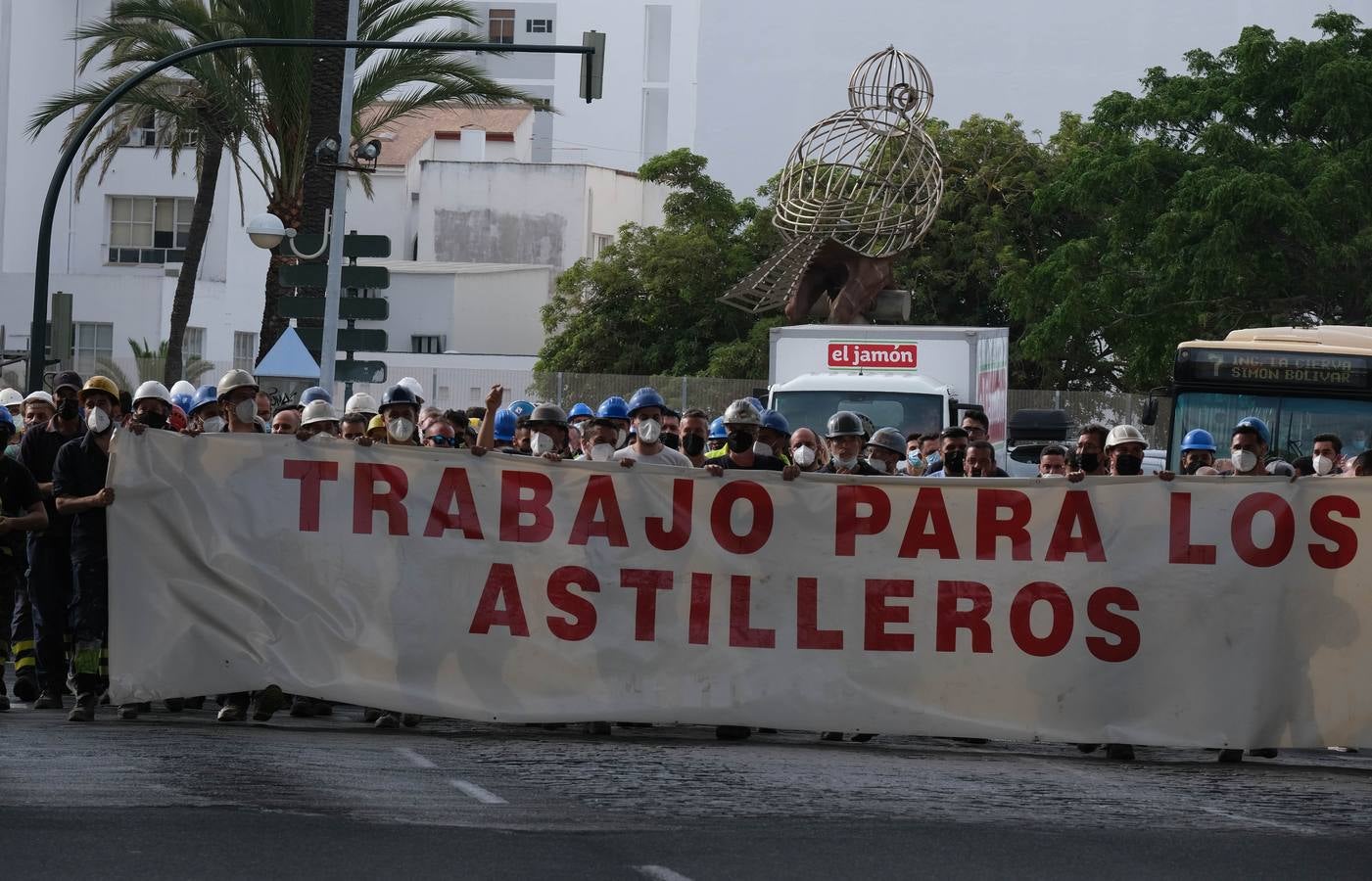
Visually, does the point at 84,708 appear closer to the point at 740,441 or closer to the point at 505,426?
the point at 740,441

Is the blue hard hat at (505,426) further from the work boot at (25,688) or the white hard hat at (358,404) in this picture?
the work boot at (25,688)

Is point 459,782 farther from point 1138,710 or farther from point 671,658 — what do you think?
point 1138,710

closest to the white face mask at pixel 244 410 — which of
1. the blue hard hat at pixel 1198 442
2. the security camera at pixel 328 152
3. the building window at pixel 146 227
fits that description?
the blue hard hat at pixel 1198 442

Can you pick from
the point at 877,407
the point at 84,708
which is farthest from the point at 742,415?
the point at 877,407

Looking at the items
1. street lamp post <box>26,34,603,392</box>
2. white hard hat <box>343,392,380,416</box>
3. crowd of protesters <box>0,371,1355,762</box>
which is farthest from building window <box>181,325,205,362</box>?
crowd of protesters <box>0,371,1355,762</box>

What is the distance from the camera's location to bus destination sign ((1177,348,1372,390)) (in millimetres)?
17656

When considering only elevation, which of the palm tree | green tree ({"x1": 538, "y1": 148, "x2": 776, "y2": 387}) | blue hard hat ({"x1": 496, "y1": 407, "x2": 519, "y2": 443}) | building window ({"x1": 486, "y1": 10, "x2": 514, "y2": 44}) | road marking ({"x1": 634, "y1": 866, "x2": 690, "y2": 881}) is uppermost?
building window ({"x1": 486, "y1": 10, "x2": 514, "y2": 44})

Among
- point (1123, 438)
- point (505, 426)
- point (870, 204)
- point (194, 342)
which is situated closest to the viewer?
point (1123, 438)

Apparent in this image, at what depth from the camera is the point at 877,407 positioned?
74.3ft

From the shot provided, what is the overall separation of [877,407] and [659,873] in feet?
49.5

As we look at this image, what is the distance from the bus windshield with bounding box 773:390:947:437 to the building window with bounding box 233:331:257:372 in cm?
3671

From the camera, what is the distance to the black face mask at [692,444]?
46.3 ft

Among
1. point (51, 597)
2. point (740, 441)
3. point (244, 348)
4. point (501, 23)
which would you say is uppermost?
point (501, 23)

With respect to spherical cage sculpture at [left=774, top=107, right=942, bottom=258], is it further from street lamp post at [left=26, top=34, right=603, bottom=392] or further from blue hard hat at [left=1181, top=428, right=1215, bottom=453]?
blue hard hat at [left=1181, top=428, right=1215, bottom=453]
